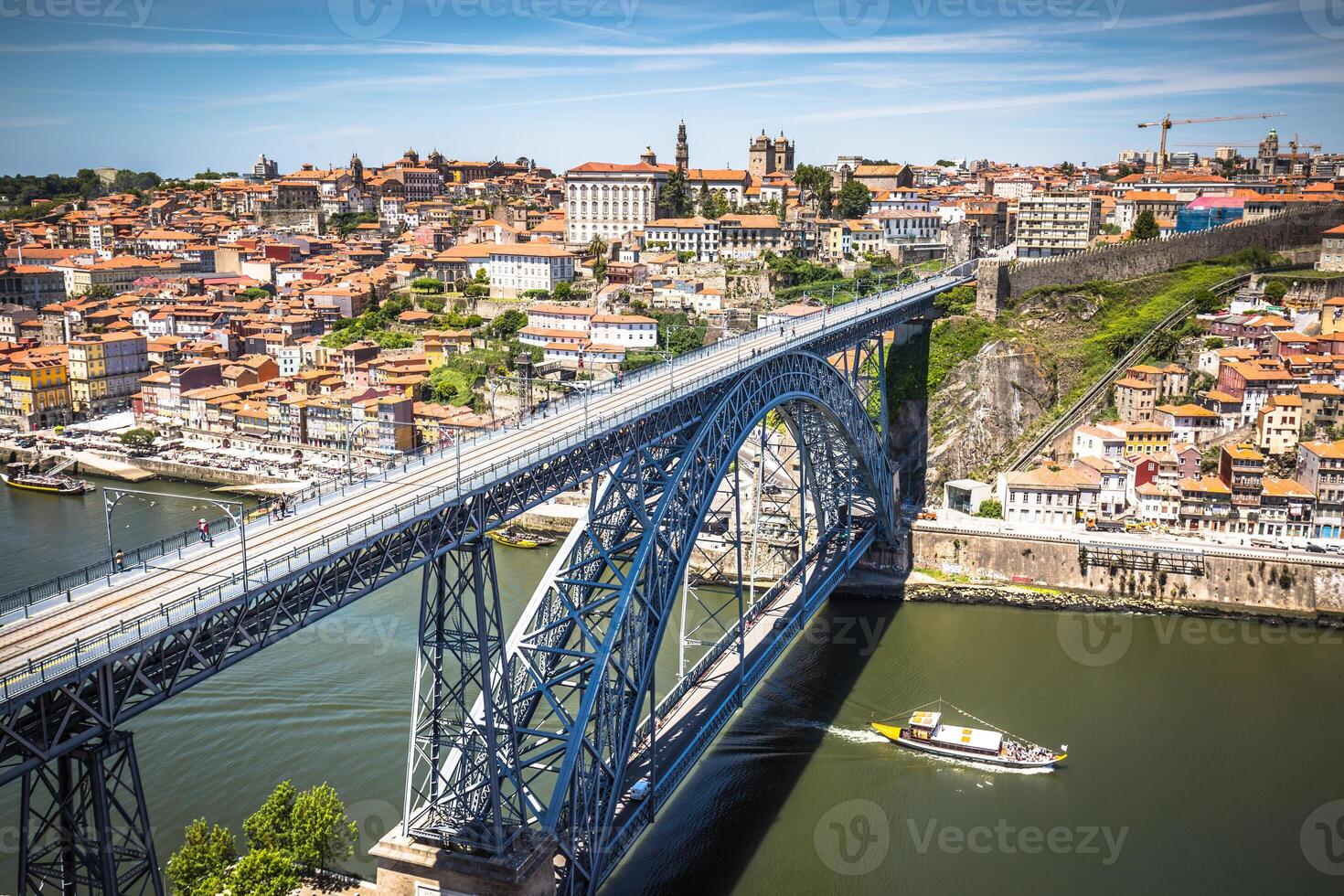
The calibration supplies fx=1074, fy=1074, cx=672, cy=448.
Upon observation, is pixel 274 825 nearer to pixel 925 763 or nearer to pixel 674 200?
pixel 925 763

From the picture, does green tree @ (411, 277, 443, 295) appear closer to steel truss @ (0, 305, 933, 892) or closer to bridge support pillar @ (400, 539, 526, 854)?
steel truss @ (0, 305, 933, 892)

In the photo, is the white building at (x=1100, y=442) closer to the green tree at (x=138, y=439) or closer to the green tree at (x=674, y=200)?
the green tree at (x=674, y=200)

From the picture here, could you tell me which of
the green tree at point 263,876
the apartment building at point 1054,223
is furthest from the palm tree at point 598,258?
the green tree at point 263,876

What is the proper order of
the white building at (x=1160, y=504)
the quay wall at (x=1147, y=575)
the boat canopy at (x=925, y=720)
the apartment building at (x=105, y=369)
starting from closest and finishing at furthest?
the boat canopy at (x=925, y=720)
the quay wall at (x=1147, y=575)
the white building at (x=1160, y=504)
the apartment building at (x=105, y=369)

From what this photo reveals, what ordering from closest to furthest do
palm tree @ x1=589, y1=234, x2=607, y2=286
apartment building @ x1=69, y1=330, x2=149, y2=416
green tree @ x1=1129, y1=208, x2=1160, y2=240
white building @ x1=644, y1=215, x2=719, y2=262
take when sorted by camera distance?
apartment building @ x1=69, y1=330, x2=149, y2=416
green tree @ x1=1129, y1=208, x2=1160, y2=240
palm tree @ x1=589, y1=234, x2=607, y2=286
white building @ x1=644, y1=215, x2=719, y2=262

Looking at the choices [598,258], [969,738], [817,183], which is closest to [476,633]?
[969,738]

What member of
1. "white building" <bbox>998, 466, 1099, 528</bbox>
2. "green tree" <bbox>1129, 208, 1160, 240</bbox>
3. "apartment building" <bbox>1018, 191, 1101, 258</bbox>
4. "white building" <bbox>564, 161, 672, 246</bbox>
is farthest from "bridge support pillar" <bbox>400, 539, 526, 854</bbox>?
"white building" <bbox>564, 161, 672, 246</bbox>
